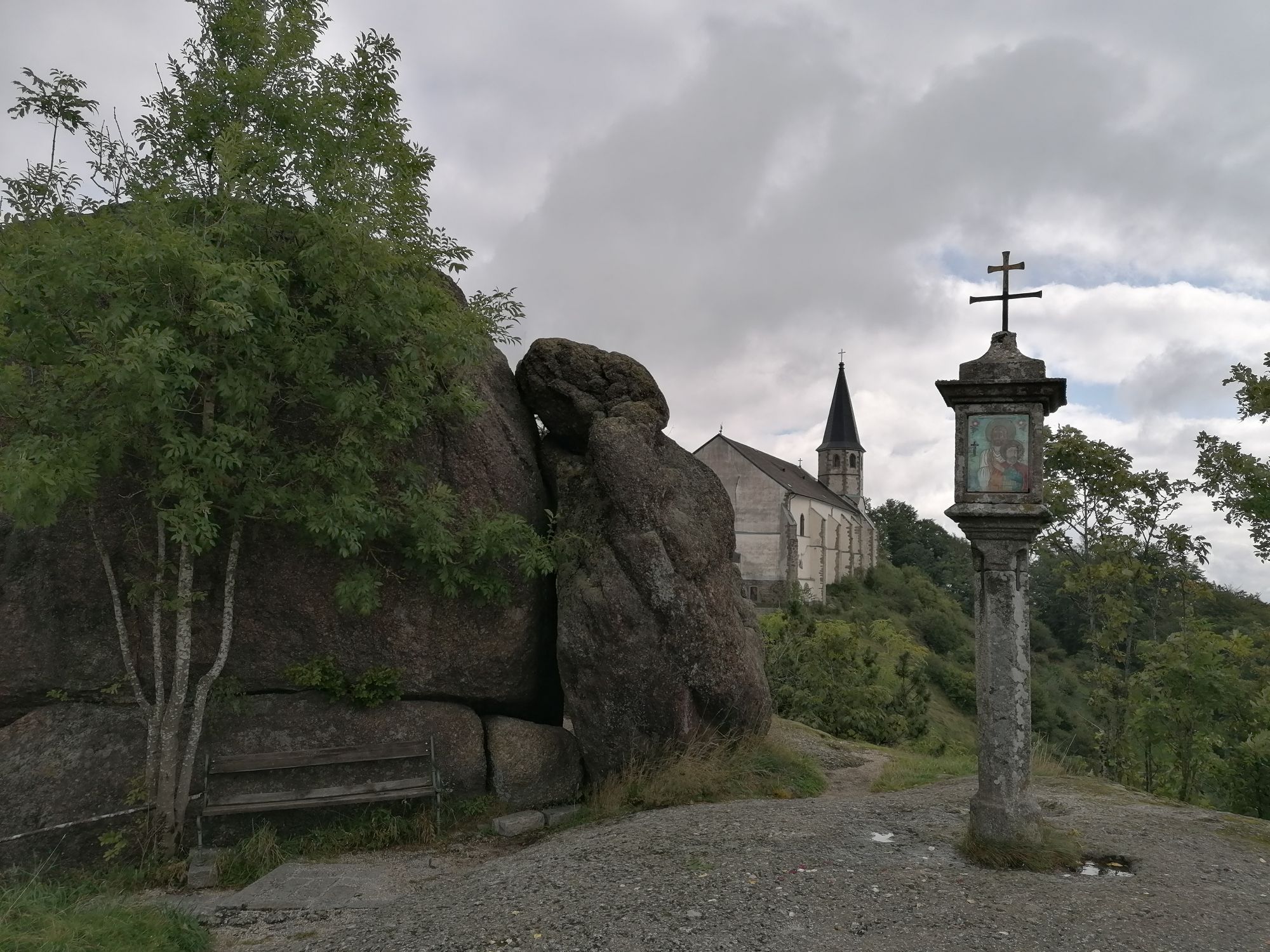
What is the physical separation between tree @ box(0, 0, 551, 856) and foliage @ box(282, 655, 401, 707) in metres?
0.81

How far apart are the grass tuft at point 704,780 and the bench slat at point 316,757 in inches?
79.6

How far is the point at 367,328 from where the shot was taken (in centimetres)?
775

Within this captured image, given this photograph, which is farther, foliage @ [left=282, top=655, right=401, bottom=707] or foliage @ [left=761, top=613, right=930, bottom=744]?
foliage @ [left=761, top=613, right=930, bottom=744]

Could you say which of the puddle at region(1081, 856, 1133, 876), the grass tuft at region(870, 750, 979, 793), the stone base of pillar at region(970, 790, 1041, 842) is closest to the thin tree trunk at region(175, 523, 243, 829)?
the stone base of pillar at region(970, 790, 1041, 842)

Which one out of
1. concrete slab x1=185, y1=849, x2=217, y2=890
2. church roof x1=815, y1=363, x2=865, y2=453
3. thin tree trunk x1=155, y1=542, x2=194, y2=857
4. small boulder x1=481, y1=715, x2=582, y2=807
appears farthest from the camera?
church roof x1=815, y1=363, x2=865, y2=453

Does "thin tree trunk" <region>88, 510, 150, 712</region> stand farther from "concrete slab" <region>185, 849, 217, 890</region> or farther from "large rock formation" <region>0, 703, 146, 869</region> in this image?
"concrete slab" <region>185, 849, 217, 890</region>

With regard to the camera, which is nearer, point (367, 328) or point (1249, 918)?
point (1249, 918)

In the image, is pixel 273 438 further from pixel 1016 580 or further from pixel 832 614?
pixel 832 614

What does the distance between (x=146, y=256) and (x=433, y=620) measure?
14.6ft

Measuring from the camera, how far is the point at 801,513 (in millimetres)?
52969

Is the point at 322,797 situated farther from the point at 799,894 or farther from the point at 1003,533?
the point at 1003,533

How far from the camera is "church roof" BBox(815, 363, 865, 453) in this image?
209 feet

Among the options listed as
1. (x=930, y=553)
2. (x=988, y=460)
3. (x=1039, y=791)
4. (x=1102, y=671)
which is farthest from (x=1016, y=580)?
(x=930, y=553)

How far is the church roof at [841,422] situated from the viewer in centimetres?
6384
